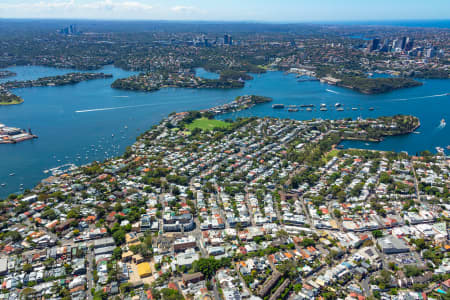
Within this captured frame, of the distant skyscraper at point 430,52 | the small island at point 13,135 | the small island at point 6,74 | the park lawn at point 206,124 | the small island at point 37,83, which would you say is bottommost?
the small island at point 13,135

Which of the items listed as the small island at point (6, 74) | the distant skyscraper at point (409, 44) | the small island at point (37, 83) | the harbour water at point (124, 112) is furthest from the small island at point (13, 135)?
the distant skyscraper at point (409, 44)

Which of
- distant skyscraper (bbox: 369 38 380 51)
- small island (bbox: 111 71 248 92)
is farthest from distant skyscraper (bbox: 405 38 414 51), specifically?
small island (bbox: 111 71 248 92)

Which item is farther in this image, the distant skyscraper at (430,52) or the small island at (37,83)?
the distant skyscraper at (430,52)

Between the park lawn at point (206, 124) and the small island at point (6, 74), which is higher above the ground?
the small island at point (6, 74)

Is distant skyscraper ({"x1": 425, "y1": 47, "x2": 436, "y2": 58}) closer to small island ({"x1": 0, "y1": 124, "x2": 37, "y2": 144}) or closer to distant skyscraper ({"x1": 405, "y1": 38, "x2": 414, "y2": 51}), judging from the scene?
distant skyscraper ({"x1": 405, "y1": 38, "x2": 414, "y2": 51})

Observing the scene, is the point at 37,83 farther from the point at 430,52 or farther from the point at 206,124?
the point at 430,52

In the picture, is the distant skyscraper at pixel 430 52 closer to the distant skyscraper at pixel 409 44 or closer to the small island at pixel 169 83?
the distant skyscraper at pixel 409 44
